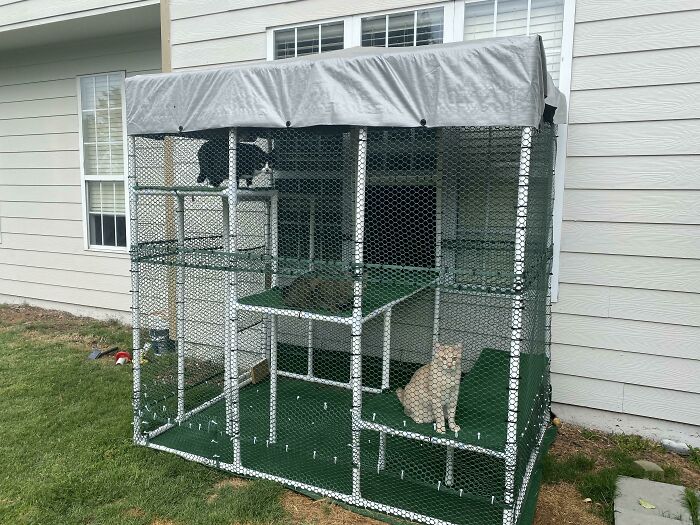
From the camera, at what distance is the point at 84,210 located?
250 inches

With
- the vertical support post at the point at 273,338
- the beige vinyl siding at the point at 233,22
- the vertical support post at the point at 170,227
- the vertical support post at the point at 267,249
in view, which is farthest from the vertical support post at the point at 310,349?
the beige vinyl siding at the point at 233,22

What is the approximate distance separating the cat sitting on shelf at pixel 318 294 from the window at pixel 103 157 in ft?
12.4

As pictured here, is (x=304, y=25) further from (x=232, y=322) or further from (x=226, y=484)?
(x=226, y=484)

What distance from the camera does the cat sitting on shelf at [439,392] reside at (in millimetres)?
2604

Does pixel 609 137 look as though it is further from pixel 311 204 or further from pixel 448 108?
pixel 311 204

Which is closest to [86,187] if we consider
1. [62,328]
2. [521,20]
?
[62,328]

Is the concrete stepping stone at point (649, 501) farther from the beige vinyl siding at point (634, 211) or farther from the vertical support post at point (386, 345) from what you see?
the vertical support post at point (386, 345)

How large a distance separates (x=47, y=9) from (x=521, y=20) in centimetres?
477

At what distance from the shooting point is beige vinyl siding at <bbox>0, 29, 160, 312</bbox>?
6.20 metres

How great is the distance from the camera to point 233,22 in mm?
4578

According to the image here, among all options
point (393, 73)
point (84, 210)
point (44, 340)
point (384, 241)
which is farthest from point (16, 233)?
point (393, 73)

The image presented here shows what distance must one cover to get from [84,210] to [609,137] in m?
5.60

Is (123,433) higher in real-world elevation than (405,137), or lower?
lower

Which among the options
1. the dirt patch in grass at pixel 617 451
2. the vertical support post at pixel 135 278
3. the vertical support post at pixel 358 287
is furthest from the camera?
the vertical support post at pixel 135 278
